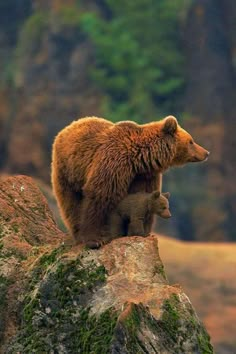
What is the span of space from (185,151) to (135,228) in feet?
3.89

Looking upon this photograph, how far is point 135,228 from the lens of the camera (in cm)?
798

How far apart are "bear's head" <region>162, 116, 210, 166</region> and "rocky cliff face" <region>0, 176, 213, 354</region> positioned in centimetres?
135

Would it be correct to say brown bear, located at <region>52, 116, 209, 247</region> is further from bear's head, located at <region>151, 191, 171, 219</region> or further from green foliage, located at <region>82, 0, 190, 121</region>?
green foliage, located at <region>82, 0, 190, 121</region>

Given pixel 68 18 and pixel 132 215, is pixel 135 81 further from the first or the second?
pixel 132 215

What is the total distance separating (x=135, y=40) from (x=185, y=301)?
79.0 ft

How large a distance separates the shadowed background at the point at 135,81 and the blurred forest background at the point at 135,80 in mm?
25

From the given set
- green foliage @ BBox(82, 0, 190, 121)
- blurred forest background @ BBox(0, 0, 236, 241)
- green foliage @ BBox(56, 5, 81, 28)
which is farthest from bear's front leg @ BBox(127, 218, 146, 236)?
green foliage @ BBox(56, 5, 81, 28)

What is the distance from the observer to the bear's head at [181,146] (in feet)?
28.2

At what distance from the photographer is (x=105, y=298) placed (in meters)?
6.83

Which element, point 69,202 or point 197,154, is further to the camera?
point 197,154

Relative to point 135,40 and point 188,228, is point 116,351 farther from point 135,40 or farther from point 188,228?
point 135,40

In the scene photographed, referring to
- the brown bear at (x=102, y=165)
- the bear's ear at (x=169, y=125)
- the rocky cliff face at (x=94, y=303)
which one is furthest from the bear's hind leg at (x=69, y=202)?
the bear's ear at (x=169, y=125)

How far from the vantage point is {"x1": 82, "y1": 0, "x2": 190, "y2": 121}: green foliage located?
29766 millimetres

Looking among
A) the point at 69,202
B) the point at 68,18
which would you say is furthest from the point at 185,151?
the point at 68,18
